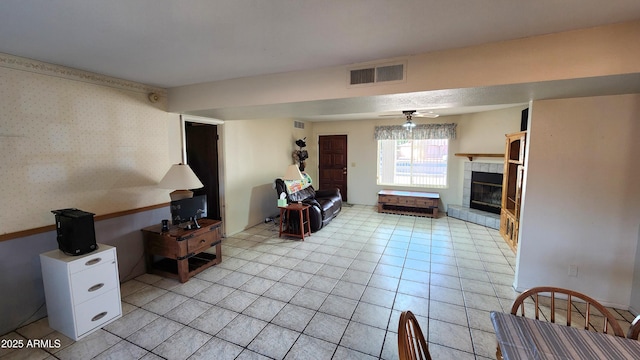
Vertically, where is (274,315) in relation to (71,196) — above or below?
below

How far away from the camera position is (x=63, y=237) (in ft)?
6.93

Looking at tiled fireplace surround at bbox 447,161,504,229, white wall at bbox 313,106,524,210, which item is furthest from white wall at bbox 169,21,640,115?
tiled fireplace surround at bbox 447,161,504,229

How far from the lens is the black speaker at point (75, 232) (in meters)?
2.08

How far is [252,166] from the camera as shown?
16.3ft

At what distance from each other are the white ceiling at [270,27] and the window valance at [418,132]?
13.8 ft

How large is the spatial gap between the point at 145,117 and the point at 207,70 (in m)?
1.16

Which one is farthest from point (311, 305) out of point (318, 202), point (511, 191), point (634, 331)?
point (511, 191)

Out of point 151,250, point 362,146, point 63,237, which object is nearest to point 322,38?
point 63,237

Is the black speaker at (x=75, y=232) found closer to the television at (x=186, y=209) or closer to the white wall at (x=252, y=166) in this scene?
the television at (x=186, y=209)

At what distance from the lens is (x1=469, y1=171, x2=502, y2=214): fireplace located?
196 inches

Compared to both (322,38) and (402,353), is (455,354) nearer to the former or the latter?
(402,353)

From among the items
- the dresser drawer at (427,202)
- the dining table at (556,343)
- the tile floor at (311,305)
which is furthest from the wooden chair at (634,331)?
the dresser drawer at (427,202)

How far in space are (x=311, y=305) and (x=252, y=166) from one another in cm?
316

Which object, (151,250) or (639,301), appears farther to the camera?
(151,250)
